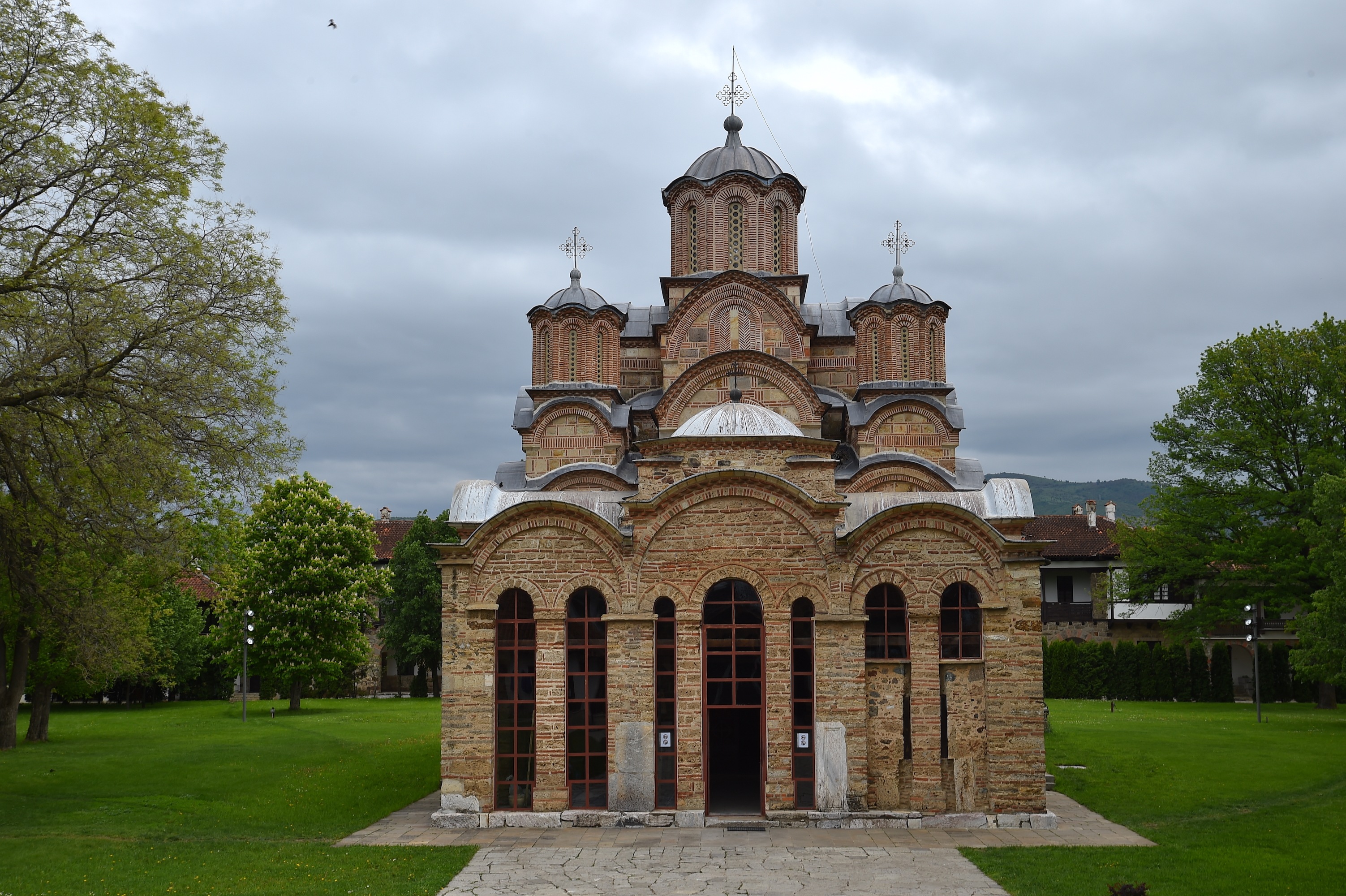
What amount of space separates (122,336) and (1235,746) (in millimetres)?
22519

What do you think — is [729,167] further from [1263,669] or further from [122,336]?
[1263,669]

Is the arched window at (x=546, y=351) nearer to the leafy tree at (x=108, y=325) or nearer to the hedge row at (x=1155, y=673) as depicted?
the leafy tree at (x=108, y=325)

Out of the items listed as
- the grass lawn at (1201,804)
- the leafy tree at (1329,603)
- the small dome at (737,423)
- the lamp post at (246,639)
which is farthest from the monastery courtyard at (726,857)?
the lamp post at (246,639)

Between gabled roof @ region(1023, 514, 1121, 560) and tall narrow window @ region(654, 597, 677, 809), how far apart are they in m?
25.2

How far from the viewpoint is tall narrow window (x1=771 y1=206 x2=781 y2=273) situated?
22.6m

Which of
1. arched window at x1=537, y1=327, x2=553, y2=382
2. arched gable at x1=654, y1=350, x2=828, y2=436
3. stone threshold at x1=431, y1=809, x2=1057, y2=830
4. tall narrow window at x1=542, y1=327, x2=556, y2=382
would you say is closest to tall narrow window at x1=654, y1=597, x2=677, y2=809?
stone threshold at x1=431, y1=809, x2=1057, y2=830

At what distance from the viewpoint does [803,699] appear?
15.4 metres

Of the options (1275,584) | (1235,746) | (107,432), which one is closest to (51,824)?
(107,432)

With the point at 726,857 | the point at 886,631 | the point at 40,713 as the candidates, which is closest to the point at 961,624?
the point at 886,631

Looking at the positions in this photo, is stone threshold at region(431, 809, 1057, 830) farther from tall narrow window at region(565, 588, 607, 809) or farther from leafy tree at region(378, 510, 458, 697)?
leafy tree at region(378, 510, 458, 697)

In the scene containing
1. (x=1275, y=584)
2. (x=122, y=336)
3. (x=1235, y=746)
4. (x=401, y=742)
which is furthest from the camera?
(x=1275, y=584)

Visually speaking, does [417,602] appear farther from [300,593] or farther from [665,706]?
[665,706]

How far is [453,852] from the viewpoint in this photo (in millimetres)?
13516

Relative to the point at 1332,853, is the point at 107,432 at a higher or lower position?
higher
